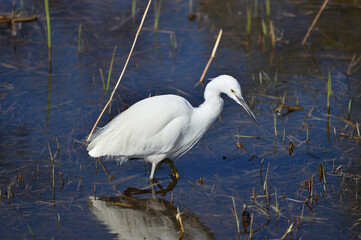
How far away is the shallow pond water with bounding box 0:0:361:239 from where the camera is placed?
4.23 meters

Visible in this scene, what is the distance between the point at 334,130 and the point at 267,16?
342cm

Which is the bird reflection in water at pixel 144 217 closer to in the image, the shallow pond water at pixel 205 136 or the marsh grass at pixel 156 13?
the shallow pond water at pixel 205 136

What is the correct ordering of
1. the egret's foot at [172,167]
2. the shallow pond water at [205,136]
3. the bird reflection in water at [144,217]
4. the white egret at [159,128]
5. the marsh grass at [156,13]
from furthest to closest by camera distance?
1. the marsh grass at [156,13]
2. the egret's foot at [172,167]
3. the white egret at [159,128]
4. the shallow pond water at [205,136]
5. the bird reflection in water at [144,217]

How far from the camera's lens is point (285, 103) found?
6215mm

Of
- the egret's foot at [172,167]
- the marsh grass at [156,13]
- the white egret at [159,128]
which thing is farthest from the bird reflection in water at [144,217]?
the marsh grass at [156,13]

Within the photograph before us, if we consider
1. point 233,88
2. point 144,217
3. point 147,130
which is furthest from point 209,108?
point 144,217

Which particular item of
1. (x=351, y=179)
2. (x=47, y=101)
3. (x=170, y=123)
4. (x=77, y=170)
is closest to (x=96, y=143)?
(x=77, y=170)

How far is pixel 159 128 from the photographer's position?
4688mm

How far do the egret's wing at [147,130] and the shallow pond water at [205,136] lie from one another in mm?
256

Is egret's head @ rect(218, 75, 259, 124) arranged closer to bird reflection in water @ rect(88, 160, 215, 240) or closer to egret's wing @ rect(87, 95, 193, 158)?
egret's wing @ rect(87, 95, 193, 158)

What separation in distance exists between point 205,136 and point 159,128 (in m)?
1.01

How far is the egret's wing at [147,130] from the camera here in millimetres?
4633

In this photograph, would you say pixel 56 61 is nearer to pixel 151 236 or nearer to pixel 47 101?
pixel 47 101

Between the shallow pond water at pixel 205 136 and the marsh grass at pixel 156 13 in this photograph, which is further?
the marsh grass at pixel 156 13
